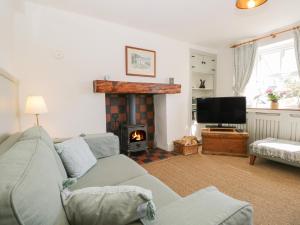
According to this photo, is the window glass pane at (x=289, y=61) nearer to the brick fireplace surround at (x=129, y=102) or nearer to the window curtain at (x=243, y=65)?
the window curtain at (x=243, y=65)

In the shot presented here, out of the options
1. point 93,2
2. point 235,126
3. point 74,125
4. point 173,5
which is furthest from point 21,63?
point 235,126

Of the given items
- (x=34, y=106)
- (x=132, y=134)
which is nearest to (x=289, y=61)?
(x=132, y=134)

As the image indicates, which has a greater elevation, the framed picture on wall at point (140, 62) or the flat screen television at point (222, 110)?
the framed picture on wall at point (140, 62)

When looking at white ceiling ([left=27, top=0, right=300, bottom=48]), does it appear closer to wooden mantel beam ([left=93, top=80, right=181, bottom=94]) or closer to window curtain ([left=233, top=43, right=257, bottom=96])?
window curtain ([left=233, top=43, right=257, bottom=96])

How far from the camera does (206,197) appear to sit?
84 cm

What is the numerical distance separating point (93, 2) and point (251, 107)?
12.1 feet

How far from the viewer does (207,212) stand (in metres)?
0.72

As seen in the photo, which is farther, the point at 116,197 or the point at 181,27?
the point at 181,27

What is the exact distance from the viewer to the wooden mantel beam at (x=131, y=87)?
2.71 meters

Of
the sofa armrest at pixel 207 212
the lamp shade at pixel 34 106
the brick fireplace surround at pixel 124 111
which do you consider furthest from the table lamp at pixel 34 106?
the sofa armrest at pixel 207 212

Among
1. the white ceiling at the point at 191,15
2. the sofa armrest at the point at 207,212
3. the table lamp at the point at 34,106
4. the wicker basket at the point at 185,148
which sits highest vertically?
the white ceiling at the point at 191,15

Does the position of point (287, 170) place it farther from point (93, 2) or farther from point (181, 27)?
point (93, 2)

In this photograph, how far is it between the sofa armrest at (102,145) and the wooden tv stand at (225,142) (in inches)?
83.6

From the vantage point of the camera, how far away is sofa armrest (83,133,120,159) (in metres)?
1.95
